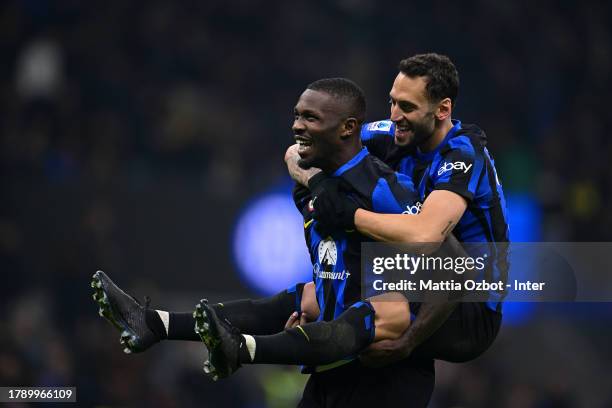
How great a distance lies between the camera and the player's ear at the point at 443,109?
6336 mm

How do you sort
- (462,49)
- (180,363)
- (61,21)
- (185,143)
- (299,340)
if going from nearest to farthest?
(299,340) < (180,363) < (185,143) < (61,21) < (462,49)

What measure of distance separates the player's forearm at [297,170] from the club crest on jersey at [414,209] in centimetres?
50

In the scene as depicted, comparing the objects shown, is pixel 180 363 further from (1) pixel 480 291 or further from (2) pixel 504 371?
(1) pixel 480 291

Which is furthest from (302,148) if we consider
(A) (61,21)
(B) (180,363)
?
(A) (61,21)

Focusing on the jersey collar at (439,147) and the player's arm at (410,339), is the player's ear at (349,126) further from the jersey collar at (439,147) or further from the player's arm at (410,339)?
the player's arm at (410,339)

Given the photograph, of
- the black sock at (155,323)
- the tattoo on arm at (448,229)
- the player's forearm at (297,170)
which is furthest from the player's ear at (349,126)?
the black sock at (155,323)

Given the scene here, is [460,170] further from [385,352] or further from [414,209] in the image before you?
[385,352]

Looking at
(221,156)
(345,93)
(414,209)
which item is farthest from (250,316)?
(221,156)

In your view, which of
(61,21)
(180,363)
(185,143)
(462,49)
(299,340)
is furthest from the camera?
(462,49)

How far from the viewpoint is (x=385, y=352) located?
5836mm

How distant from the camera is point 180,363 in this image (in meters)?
12.4

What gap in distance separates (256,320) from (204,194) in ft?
21.4

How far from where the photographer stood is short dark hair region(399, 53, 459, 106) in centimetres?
632

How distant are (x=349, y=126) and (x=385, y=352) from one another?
1095mm
